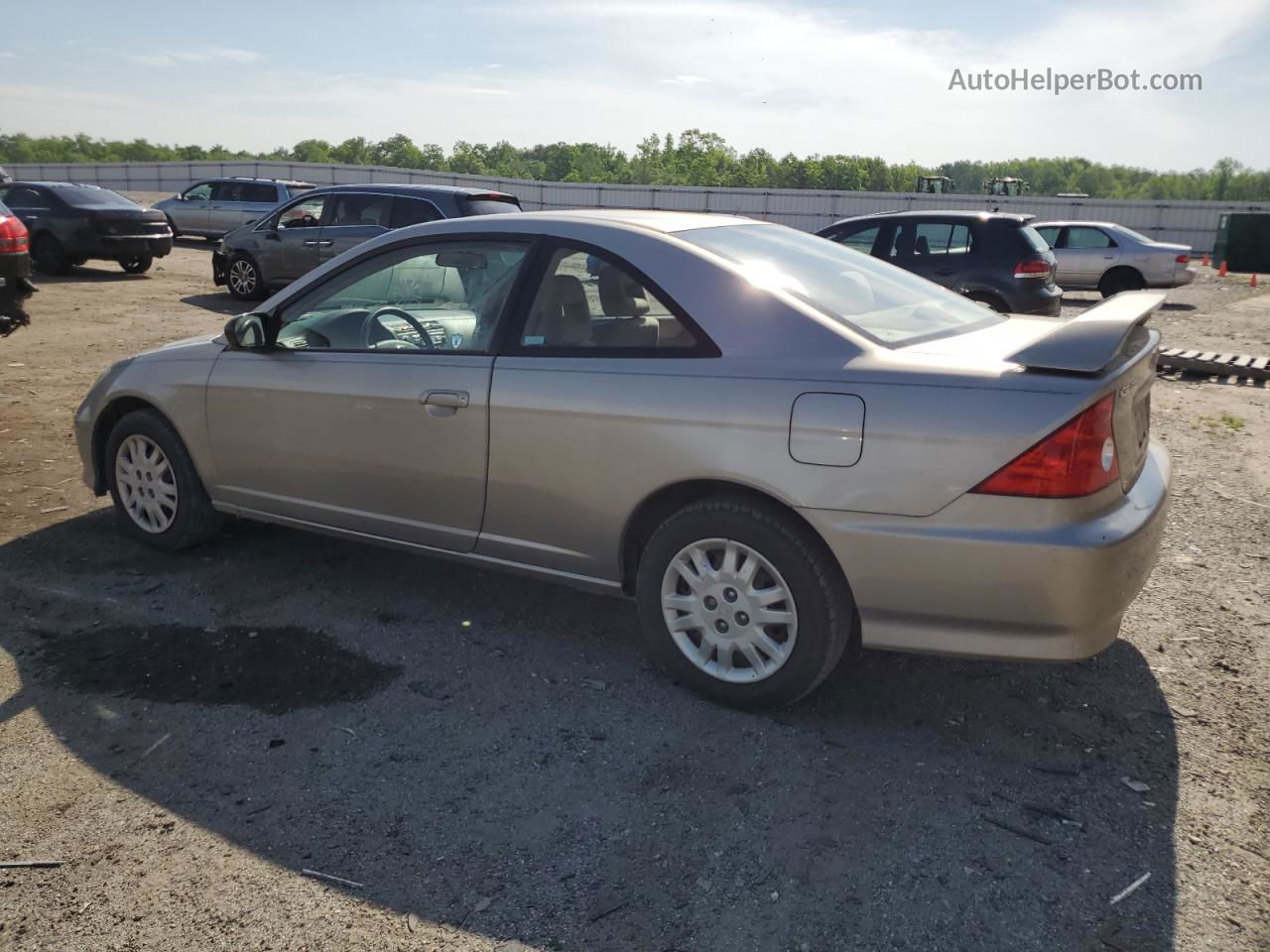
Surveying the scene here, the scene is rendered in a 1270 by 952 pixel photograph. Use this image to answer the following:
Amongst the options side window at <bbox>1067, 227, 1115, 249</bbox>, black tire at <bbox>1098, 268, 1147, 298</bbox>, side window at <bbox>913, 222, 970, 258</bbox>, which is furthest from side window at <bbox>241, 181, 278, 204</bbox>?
black tire at <bbox>1098, 268, 1147, 298</bbox>

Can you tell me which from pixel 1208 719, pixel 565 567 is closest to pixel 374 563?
pixel 565 567

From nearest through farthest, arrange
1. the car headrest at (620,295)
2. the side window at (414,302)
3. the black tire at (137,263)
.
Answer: the car headrest at (620,295) → the side window at (414,302) → the black tire at (137,263)

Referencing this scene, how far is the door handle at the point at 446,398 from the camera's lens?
4.00m

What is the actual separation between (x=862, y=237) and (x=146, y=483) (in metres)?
8.61

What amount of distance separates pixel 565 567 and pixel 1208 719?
7.54 feet

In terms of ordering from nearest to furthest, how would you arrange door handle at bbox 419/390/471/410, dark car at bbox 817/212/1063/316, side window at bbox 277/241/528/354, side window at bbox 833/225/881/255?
door handle at bbox 419/390/471/410, side window at bbox 277/241/528/354, dark car at bbox 817/212/1063/316, side window at bbox 833/225/881/255

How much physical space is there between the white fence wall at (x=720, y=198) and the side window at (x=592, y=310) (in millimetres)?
27776

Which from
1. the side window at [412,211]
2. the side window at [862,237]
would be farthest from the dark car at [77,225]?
the side window at [862,237]

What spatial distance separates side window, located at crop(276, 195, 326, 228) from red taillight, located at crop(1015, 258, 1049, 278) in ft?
28.1

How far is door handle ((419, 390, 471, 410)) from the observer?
3998 mm

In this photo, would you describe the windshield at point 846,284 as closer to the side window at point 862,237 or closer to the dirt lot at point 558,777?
the dirt lot at point 558,777

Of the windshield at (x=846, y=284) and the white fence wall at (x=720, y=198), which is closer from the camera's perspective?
the windshield at (x=846, y=284)

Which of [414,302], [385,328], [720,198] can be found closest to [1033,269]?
[414,302]

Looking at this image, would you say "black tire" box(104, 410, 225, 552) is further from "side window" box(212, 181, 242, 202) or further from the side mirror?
"side window" box(212, 181, 242, 202)
